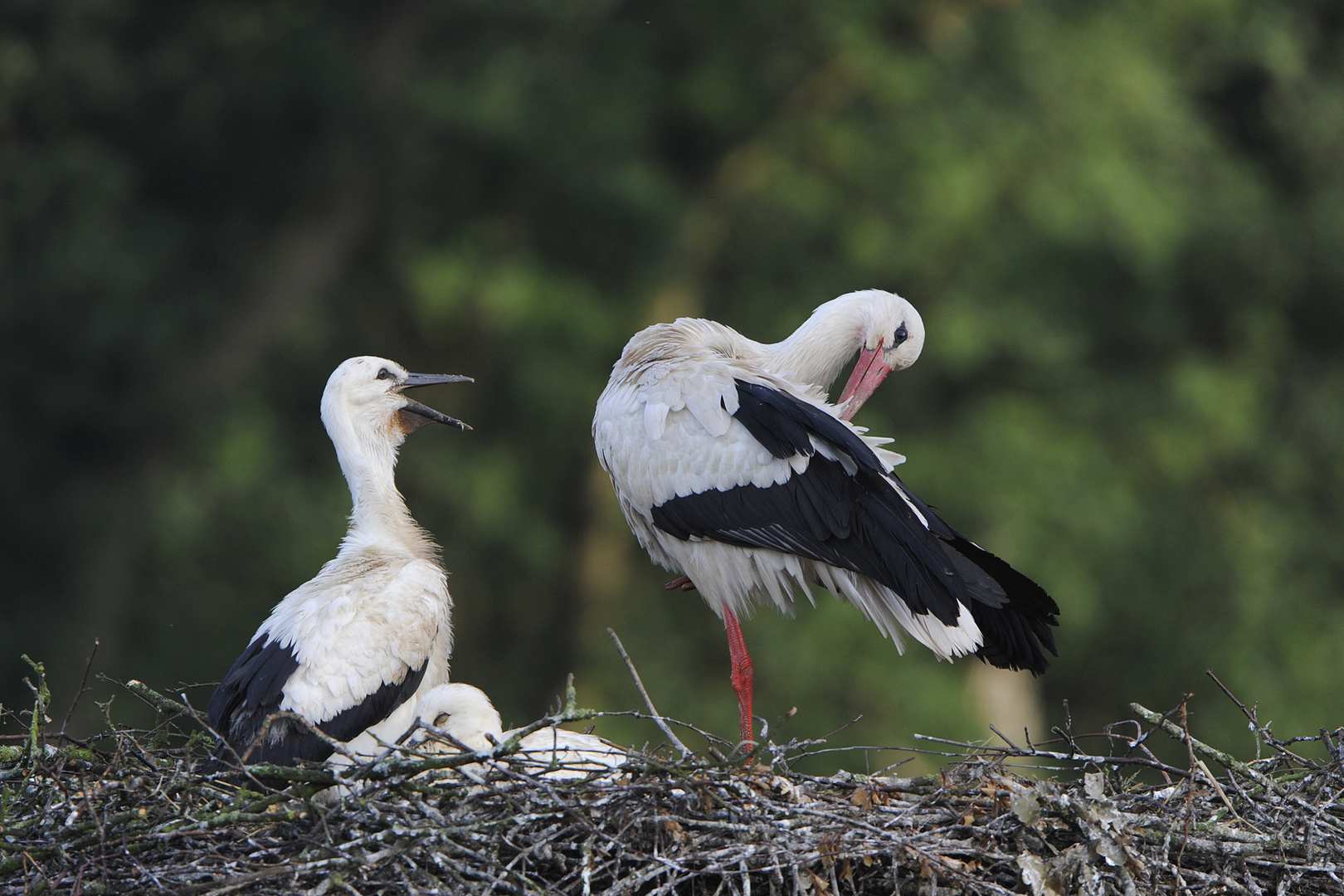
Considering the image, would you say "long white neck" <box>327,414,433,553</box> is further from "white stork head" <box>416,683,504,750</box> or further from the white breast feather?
"white stork head" <box>416,683,504,750</box>

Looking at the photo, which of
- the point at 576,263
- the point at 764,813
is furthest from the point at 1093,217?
the point at 764,813

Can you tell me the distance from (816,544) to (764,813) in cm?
117

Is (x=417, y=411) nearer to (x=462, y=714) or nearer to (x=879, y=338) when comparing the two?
(x=462, y=714)

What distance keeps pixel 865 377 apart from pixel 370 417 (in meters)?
1.60

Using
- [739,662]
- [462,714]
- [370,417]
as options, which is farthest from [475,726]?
[370,417]

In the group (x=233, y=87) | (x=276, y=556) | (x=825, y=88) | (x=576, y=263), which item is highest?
(x=825, y=88)

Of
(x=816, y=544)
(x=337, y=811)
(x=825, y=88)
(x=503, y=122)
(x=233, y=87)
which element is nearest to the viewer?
(x=337, y=811)

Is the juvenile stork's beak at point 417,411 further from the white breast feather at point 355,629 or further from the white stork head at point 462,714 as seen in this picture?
the white stork head at point 462,714

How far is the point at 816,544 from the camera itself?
454 cm

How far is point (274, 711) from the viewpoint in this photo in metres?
4.14

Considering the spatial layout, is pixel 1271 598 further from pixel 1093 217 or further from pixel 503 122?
pixel 503 122

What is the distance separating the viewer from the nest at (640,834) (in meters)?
3.37

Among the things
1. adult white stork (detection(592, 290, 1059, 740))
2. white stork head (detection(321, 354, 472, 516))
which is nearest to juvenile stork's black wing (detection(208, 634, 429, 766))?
white stork head (detection(321, 354, 472, 516))

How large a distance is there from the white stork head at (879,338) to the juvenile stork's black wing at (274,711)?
5.85 feet
